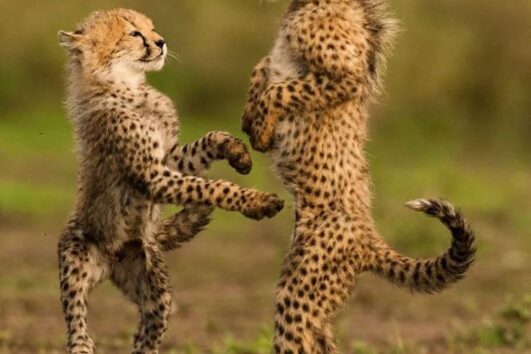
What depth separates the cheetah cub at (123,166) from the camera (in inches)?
244

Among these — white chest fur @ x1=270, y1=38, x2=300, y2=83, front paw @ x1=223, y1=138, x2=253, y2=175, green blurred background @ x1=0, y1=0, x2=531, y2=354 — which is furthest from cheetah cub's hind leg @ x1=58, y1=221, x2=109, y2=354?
green blurred background @ x1=0, y1=0, x2=531, y2=354

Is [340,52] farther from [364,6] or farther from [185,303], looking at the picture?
[185,303]

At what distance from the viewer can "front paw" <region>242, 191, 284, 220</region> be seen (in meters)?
5.93

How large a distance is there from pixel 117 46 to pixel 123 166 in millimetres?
503

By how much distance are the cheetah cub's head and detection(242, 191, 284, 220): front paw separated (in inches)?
29.3

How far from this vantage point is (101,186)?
623 cm

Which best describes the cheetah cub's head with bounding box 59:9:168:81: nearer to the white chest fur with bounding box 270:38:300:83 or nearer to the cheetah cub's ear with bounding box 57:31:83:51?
the cheetah cub's ear with bounding box 57:31:83:51

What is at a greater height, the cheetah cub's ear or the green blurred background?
the cheetah cub's ear

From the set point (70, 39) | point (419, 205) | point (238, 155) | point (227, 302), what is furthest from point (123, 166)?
point (227, 302)

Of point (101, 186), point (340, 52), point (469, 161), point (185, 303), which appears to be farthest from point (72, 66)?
point (469, 161)

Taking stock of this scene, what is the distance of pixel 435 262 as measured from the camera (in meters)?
6.06

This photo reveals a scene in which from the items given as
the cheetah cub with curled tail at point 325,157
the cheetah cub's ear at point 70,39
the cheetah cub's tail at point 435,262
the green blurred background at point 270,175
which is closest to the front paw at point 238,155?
the cheetah cub with curled tail at point 325,157

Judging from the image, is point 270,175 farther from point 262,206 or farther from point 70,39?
point 262,206

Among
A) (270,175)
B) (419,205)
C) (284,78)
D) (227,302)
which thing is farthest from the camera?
(270,175)
